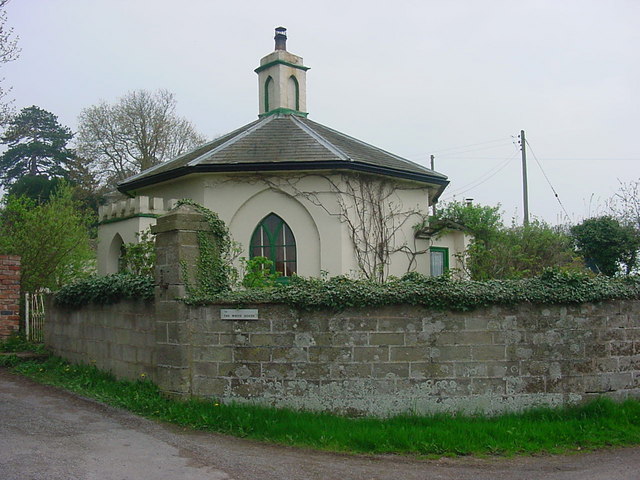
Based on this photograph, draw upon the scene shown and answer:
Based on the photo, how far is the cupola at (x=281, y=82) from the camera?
18.3m

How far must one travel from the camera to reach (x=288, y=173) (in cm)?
1456

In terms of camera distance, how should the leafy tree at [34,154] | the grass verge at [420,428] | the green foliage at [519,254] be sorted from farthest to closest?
the leafy tree at [34,154]
the green foliage at [519,254]
the grass verge at [420,428]

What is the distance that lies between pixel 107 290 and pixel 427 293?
17.9ft

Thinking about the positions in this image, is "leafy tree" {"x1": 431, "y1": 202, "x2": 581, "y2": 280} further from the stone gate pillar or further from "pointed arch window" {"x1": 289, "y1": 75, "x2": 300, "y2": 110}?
the stone gate pillar

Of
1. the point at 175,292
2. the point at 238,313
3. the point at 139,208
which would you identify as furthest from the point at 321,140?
the point at 238,313

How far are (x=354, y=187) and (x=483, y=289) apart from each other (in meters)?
6.83

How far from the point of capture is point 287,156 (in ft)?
47.9

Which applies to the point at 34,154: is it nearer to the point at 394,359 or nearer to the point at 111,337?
the point at 111,337

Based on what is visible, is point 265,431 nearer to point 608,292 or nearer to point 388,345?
point 388,345

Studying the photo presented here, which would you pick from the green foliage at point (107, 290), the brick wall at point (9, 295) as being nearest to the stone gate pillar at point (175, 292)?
the green foliage at point (107, 290)

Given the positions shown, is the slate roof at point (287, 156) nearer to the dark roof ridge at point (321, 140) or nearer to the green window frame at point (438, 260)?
the dark roof ridge at point (321, 140)

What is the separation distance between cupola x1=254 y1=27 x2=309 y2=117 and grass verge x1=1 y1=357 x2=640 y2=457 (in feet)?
36.9

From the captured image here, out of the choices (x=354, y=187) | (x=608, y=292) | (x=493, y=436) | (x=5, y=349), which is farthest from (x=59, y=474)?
(x=354, y=187)

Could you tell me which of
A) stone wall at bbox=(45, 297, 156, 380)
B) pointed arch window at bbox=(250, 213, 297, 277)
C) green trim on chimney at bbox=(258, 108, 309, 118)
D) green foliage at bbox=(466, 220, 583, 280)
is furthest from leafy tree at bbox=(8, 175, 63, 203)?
green foliage at bbox=(466, 220, 583, 280)
